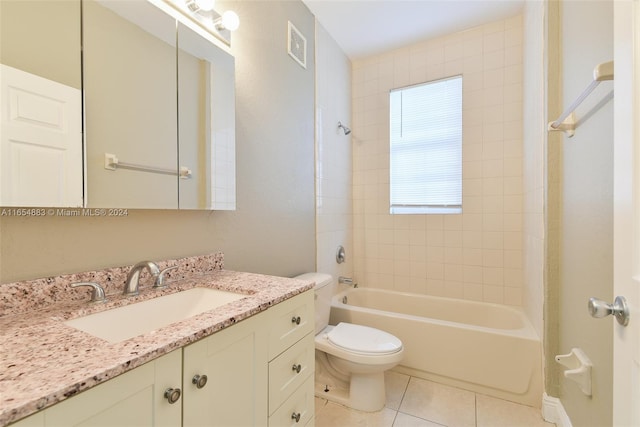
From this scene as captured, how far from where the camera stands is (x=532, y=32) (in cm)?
190

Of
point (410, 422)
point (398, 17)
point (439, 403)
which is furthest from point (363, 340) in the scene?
point (398, 17)

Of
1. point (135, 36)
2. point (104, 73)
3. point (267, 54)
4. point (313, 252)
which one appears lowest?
point (313, 252)

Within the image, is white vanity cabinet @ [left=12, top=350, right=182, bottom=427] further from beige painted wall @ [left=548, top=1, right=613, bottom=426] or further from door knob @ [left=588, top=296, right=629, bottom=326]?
beige painted wall @ [left=548, top=1, right=613, bottom=426]

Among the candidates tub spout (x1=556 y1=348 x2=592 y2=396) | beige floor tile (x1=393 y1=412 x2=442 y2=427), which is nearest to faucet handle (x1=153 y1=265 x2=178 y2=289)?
beige floor tile (x1=393 y1=412 x2=442 y2=427)

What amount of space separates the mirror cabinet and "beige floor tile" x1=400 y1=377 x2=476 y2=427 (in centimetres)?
159

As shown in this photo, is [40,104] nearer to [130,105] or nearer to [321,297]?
[130,105]

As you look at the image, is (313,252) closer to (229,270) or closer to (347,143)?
(229,270)

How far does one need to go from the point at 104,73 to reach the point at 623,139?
145cm

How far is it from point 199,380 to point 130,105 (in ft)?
3.11

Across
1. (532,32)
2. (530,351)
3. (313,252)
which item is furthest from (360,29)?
(530,351)

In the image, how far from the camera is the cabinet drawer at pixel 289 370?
0.98m

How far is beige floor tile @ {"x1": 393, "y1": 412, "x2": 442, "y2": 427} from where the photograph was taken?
1.55 m

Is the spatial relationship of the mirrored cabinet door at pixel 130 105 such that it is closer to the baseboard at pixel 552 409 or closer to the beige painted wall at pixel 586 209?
the beige painted wall at pixel 586 209

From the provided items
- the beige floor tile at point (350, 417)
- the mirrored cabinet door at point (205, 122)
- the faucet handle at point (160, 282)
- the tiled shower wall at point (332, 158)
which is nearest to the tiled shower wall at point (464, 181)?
the tiled shower wall at point (332, 158)
